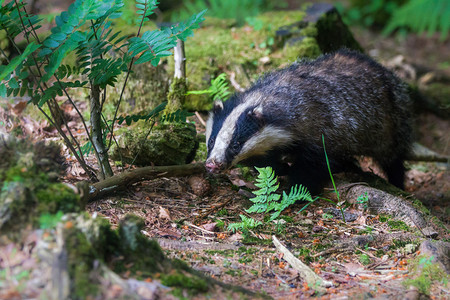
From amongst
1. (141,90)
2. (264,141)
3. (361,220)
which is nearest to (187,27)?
(264,141)

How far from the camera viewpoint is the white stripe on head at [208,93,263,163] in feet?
16.6

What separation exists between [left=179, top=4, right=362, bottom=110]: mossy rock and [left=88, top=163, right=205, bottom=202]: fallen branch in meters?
2.11

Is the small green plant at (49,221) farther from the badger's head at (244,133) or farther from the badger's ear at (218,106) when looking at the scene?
the badger's ear at (218,106)

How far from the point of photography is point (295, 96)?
557 cm

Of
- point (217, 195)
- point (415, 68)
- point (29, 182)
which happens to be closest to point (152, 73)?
point (217, 195)

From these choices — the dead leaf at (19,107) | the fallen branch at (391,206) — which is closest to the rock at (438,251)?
the fallen branch at (391,206)

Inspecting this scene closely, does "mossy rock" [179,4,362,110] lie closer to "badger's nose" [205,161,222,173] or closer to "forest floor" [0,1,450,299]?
"badger's nose" [205,161,222,173]

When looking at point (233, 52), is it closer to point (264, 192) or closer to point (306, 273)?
point (264, 192)

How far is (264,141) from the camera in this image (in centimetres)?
538

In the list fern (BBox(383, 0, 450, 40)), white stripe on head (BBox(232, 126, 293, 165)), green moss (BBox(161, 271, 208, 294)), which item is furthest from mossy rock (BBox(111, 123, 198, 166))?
fern (BBox(383, 0, 450, 40))

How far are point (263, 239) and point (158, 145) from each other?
70.7 inches

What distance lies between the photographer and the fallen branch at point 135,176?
4244 millimetres

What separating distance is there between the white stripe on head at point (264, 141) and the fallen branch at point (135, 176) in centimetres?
55

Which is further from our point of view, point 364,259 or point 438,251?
point 364,259
